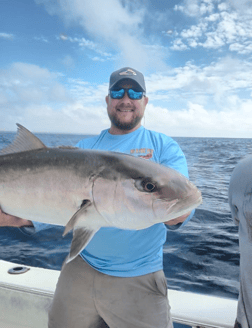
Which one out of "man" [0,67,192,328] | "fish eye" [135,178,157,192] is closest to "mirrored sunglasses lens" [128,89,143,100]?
"man" [0,67,192,328]

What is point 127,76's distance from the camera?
332 cm

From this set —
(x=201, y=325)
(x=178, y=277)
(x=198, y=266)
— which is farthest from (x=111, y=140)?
(x=198, y=266)

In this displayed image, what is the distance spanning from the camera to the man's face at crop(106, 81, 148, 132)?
10.5ft

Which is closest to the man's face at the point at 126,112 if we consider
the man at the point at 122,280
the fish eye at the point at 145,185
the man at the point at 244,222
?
the man at the point at 122,280

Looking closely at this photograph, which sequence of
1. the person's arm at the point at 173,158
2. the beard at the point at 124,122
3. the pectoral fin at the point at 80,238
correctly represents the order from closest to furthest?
the pectoral fin at the point at 80,238, the person's arm at the point at 173,158, the beard at the point at 124,122

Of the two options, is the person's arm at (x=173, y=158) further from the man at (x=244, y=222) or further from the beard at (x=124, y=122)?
the man at (x=244, y=222)

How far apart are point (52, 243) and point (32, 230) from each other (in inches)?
202

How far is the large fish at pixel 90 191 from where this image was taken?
1799 millimetres

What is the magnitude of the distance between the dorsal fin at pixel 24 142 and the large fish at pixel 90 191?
0.30ft

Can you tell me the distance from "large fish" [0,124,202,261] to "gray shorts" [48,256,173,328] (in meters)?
1.06

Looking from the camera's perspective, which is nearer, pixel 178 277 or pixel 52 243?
pixel 178 277

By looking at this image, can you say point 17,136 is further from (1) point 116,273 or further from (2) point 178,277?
(2) point 178,277

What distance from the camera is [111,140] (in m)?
3.21

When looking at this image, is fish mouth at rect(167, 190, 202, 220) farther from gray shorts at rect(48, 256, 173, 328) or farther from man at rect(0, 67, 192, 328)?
gray shorts at rect(48, 256, 173, 328)
